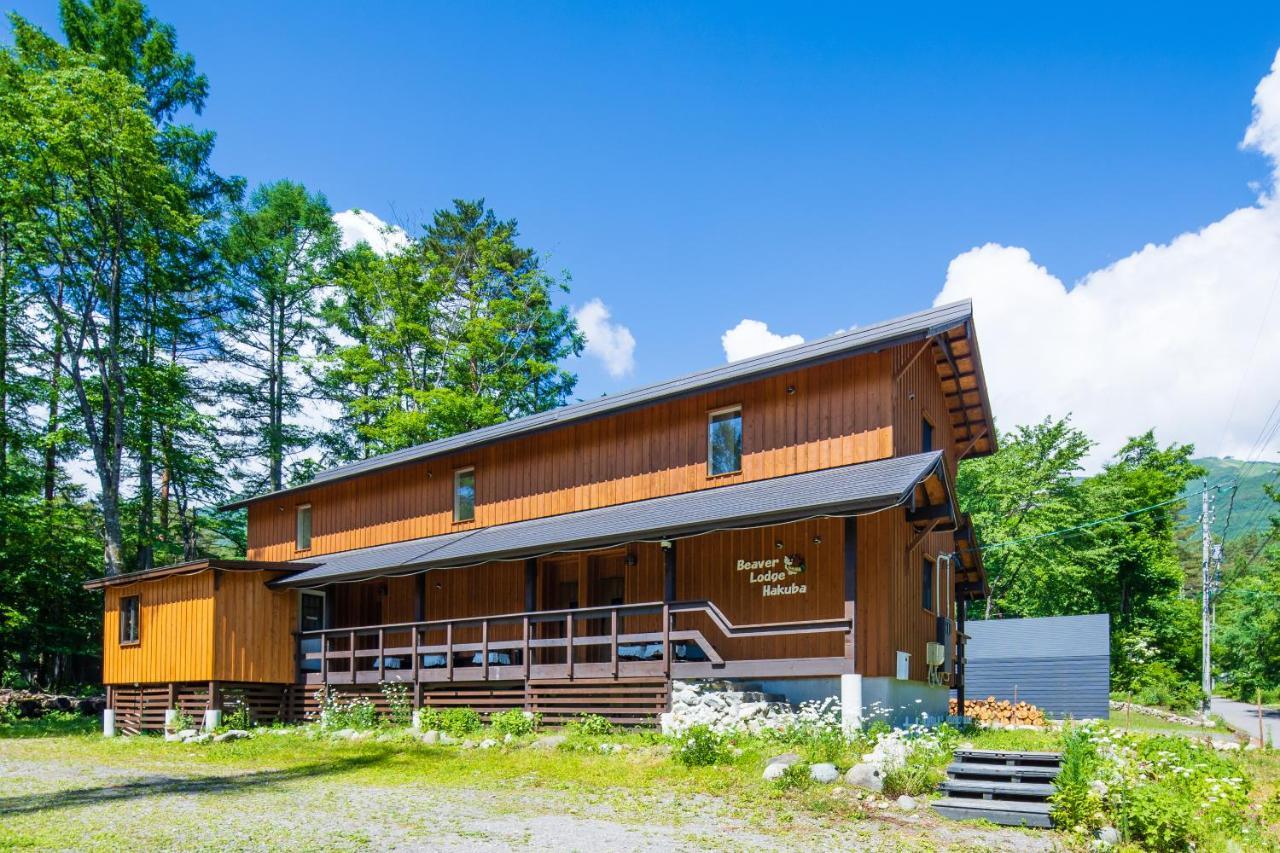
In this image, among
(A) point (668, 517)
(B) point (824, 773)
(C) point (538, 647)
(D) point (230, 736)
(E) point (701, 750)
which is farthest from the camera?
(D) point (230, 736)

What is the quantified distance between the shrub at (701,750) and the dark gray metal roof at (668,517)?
3309mm

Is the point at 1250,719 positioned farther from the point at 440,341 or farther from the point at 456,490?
the point at 440,341

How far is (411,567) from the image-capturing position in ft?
62.0

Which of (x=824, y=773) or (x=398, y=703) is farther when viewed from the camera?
(x=398, y=703)

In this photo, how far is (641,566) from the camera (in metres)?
18.1

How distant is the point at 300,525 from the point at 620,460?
1125cm

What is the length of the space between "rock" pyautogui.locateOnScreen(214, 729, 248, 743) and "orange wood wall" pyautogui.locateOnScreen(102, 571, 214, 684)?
64.8 inches

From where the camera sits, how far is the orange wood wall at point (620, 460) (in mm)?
16312

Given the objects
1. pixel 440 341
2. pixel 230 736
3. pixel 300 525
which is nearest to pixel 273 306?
pixel 440 341

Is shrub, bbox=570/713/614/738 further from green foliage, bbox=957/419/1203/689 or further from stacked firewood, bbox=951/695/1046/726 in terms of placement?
green foliage, bbox=957/419/1203/689

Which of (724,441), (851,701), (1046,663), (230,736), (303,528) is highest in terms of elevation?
(724,441)

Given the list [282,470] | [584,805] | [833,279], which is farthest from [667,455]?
[282,470]

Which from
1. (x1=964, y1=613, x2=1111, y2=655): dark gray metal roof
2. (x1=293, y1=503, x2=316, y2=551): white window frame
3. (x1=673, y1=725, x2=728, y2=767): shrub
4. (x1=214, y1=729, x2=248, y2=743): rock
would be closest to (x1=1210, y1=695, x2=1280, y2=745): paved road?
(x1=964, y1=613, x2=1111, y2=655): dark gray metal roof

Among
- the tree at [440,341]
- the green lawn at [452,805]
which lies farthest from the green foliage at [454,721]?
the tree at [440,341]
